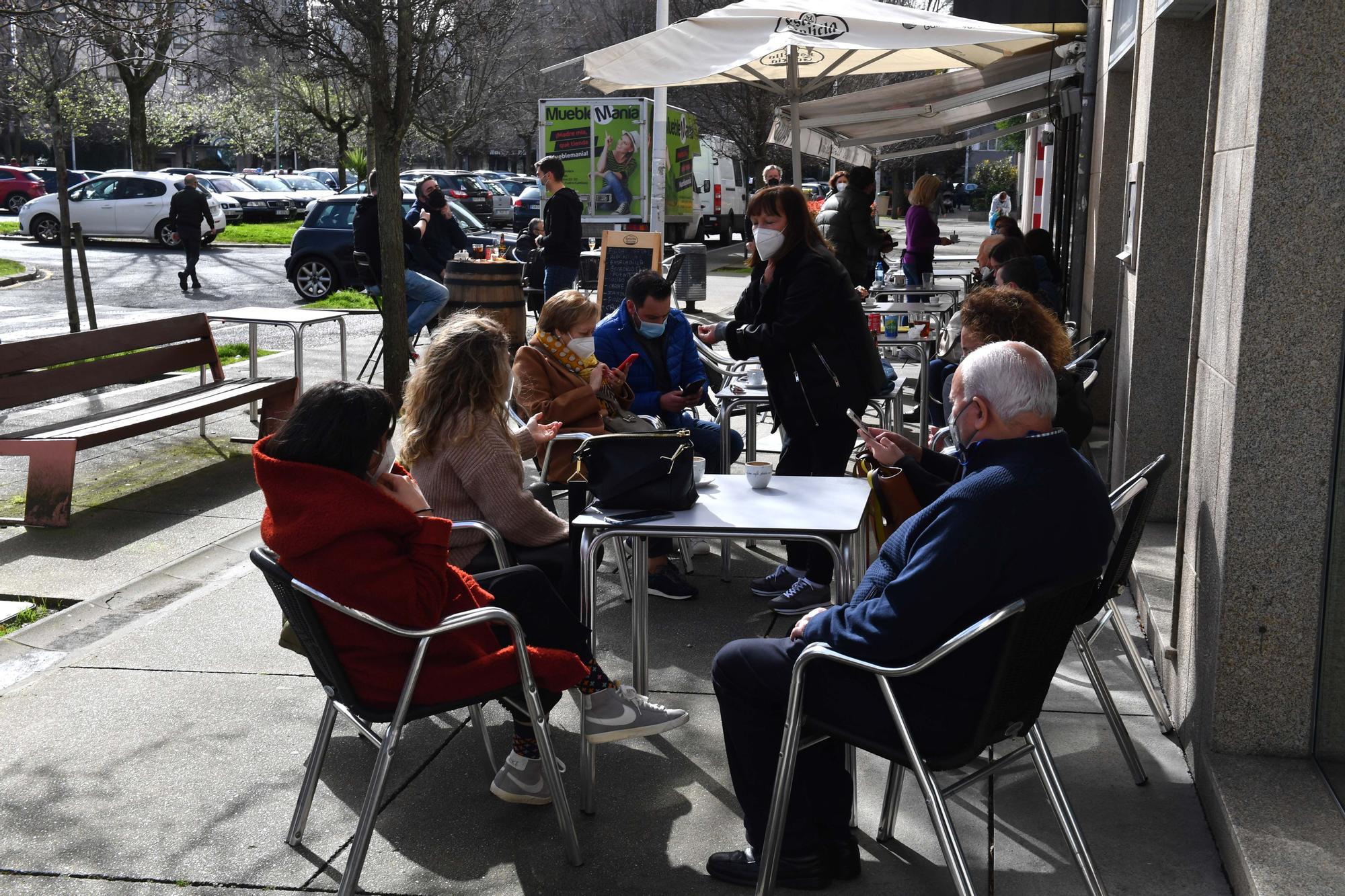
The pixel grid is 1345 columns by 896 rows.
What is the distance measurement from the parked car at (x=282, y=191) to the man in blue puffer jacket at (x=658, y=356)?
3084 cm

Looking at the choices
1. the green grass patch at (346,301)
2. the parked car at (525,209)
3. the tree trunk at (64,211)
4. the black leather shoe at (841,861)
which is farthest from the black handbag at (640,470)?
the parked car at (525,209)

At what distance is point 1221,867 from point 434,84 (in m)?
8.32

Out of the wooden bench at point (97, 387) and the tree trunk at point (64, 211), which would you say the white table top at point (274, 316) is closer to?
the wooden bench at point (97, 387)

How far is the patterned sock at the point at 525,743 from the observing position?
361cm

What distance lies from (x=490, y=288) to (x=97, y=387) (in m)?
3.97

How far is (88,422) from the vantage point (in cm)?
689

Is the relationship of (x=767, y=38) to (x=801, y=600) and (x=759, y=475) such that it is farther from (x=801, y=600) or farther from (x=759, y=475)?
(x=759, y=475)

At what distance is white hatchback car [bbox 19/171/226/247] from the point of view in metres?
26.7

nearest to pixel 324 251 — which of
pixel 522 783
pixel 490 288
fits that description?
pixel 490 288

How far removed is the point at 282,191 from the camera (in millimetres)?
35875

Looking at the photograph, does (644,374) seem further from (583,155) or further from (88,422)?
(583,155)

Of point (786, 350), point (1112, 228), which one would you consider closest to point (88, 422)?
point (786, 350)

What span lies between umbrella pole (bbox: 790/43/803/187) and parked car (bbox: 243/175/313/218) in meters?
26.4

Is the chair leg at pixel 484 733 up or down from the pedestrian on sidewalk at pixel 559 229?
down
